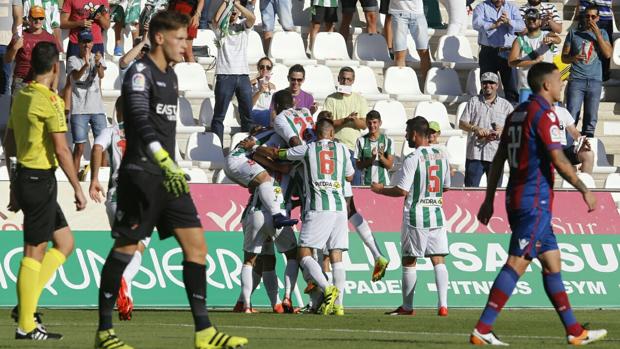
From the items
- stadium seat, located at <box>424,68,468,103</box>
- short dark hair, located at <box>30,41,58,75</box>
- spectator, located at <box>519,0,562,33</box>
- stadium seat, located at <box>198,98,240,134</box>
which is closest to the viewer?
short dark hair, located at <box>30,41,58,75</box>

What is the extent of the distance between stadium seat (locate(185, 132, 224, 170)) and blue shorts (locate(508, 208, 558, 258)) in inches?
379

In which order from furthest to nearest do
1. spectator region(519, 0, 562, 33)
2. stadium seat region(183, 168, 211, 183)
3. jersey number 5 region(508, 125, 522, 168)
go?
1. spectator region(519, 0, 562, 33)
2. stadium seat region(183, 168, 211, 183)
3. jersey number 5 region(508, 125, 522, 168)

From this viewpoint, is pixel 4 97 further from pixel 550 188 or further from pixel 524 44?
pixel 550 188

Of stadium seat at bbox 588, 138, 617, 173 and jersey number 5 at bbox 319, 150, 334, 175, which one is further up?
jersey number 5 at bbox 319, 150, 334, 175

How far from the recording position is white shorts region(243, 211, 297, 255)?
16500mm

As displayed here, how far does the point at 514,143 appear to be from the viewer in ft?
36.8

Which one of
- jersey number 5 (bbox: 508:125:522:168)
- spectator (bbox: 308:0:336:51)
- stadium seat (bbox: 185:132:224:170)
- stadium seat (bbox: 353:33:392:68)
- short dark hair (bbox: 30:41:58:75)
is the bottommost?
stadium seat (bbox: 185:132:224:170)

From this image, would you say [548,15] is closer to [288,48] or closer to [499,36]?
[499,36]

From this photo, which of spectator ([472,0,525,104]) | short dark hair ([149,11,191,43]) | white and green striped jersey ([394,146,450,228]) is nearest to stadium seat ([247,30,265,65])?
spectator ([472,0,525,104])

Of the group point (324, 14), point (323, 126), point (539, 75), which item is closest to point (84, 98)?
point (323, 126)

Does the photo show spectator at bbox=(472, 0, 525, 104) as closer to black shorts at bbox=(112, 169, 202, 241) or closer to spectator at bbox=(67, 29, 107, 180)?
spectator at bbox=(67, 29, 107, 180)

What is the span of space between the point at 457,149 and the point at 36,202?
36.0ft

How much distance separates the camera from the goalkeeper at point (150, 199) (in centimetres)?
1003

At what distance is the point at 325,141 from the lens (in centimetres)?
1616
